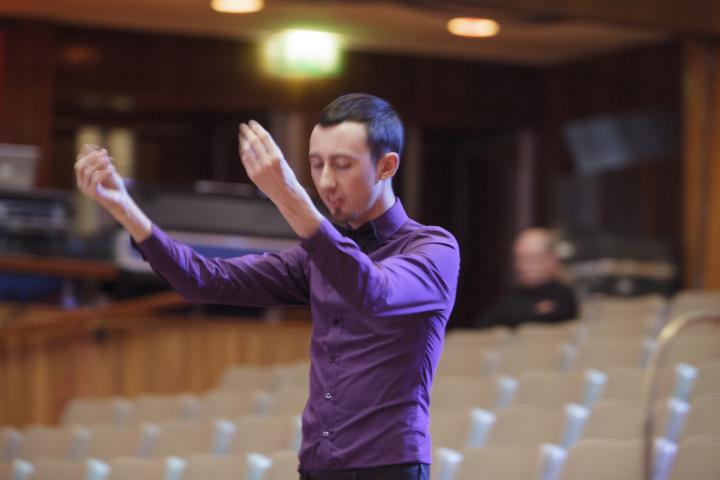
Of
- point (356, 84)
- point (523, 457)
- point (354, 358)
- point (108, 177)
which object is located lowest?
point (523, 457)

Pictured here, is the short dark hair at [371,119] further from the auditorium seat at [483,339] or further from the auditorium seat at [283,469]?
the auditorium seat at [483,339]

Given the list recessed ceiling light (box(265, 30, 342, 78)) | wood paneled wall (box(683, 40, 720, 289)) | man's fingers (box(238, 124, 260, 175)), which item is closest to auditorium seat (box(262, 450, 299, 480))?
man's fingers (box(238, 124, 260, 175))

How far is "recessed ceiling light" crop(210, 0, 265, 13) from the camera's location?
20.0 feet

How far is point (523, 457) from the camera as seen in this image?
2.62 metres

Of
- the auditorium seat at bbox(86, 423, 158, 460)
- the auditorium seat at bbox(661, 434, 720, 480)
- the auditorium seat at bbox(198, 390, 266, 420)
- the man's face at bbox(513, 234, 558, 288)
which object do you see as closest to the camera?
the auditorium seat at bbox(661, 434, 720, 480)

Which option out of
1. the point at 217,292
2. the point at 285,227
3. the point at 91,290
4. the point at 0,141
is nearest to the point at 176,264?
the point at 217,292

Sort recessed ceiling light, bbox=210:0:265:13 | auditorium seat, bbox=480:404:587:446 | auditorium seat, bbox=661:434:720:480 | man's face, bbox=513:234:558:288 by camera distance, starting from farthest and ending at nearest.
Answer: recessed ceiling light, bbox=210:0:265:13 < man's face, bbox=513:234:558:288 < auditorium seat, bbox=480:404:587:446 < auditorium seat, bbox=661:434:720:480

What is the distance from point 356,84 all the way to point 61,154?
6.34 feet

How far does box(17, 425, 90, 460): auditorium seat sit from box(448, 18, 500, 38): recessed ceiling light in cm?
292

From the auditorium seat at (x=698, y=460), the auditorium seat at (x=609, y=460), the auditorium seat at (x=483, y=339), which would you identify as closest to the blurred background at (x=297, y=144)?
the auditorium seat at (x=483, y=339)

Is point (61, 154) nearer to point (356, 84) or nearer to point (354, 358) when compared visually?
point (356, 84)

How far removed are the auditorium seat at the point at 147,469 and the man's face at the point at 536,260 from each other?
2.03 meters

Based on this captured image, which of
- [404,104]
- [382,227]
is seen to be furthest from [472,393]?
→ [404,104]

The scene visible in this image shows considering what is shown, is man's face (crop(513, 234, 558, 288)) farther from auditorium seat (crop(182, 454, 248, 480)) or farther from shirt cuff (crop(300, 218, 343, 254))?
shirt cuff (crop(300, 218, 343, 254))
